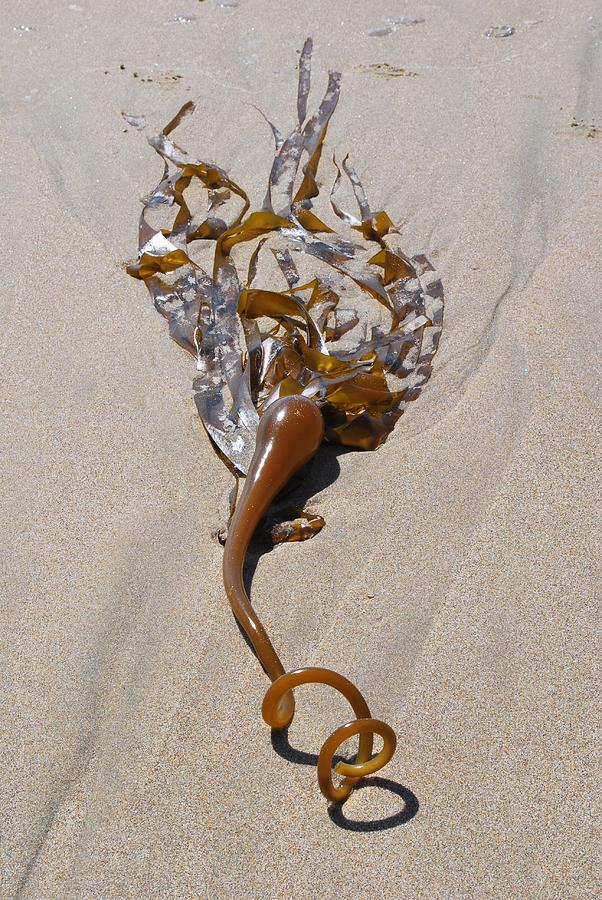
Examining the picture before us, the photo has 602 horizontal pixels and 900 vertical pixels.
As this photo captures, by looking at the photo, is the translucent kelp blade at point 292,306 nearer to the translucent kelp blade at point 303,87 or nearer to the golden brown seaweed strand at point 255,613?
the translucent kelp blade at point 303,87

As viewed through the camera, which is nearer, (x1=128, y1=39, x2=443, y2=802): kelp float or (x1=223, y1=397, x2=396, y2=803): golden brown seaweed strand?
(x1=223, y1=397, x2=396, y2=803): golden brown seaweed strand

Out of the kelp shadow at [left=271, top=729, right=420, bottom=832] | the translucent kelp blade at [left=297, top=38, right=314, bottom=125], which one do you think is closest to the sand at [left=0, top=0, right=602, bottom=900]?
the kelp shadow at [left=271, top=729, right=420, bottom=832]

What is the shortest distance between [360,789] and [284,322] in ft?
3.14

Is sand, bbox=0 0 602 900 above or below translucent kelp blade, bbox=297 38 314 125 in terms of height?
below

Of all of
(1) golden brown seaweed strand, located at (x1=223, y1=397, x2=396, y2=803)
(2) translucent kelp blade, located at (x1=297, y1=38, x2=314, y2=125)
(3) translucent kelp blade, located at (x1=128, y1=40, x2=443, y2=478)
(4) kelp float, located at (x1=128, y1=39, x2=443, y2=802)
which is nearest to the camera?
(1) golden brown seaweed strand, located at (x1=223, y1=397, x2=396, y2=803)

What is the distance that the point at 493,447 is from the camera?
1656mm

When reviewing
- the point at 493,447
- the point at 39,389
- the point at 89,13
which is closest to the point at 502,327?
the point at 493,447

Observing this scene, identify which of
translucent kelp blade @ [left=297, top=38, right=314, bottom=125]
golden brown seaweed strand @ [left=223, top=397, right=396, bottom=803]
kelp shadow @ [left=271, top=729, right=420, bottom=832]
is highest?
translucent kelp blade @ [left=297, top=38, right=314, bottom=125]

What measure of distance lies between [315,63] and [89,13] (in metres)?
0.89

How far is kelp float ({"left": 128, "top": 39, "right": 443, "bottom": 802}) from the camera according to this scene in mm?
1478

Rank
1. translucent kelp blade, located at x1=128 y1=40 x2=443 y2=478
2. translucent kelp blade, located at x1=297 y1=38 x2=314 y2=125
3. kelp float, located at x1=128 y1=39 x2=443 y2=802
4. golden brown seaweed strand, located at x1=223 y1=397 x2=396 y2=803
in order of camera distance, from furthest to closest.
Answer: translucent kelp blade, located at x1=297 y1=38 x2=314 y2=125 → translucent kelp blade, located at x1=128 y1=40 x2=443 y2=478 → kelp float, located at x1=128 y1=39 x2=443 y2=802 → golden brown seaweed strand, located at x1=223 y1=397 x2=396 y2=803

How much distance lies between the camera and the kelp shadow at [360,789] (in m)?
1.15

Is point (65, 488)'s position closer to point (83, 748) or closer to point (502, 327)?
point (83, 748)

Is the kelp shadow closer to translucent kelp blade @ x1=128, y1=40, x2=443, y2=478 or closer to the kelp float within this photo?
the kelp float
